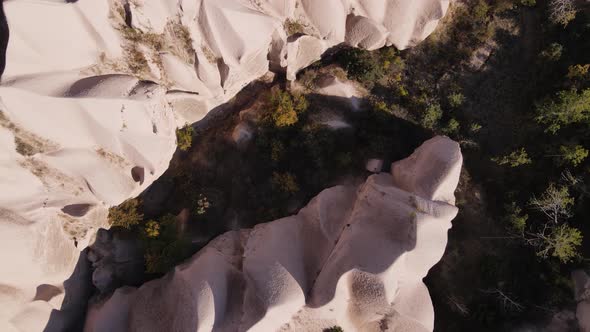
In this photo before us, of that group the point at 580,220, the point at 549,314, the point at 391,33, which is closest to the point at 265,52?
the point at 391,33

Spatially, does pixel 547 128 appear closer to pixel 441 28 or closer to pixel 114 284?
pixel 441 28

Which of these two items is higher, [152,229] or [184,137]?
[184,137]

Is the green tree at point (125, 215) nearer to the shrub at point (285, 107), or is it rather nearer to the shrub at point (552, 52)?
the shrub at point (285, 107)

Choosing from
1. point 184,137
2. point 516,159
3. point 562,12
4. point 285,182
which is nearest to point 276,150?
point 285,182

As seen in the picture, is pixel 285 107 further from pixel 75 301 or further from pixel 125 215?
pixel 75 301

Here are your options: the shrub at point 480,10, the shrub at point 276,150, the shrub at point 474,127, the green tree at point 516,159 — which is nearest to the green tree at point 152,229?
the shrub at point 276,150

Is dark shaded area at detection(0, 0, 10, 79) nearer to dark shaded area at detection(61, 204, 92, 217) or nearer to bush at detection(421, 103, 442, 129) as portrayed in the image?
dark shaded area at detection(61, 204, 92, 217)
